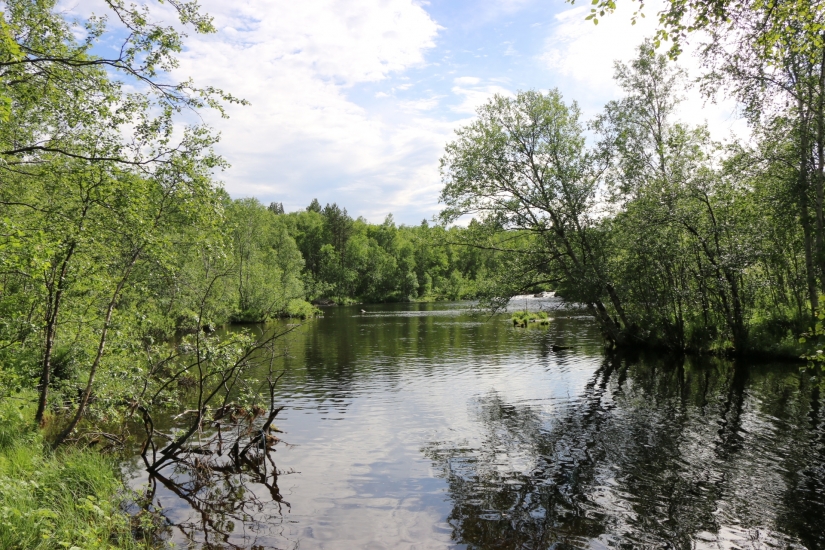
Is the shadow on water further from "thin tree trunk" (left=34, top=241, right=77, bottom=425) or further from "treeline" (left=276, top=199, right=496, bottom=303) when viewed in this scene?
"treeline" (left=276, top=199, right=496, bottom=303)

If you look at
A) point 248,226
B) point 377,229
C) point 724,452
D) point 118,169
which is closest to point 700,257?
point 724,452

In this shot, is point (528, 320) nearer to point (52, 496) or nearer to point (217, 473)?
point (217, 473)

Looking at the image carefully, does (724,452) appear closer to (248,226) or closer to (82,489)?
(82,489)

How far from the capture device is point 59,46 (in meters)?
9.21

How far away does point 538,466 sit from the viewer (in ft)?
41.1

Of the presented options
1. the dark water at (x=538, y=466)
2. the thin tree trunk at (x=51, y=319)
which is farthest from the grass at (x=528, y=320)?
the thin tree trunk at (x=51, y=319)

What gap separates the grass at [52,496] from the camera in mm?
6699

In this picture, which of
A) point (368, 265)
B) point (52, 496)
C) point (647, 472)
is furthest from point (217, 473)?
point (368, 265)

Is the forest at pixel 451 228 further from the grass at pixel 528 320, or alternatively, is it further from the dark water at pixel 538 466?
the grass at pixel 528 320

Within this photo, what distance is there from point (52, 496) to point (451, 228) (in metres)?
24.9

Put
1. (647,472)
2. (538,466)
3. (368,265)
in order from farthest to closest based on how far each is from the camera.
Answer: (368,265) < (538,466) < (647,472)

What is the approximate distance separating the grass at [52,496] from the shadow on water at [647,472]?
229 inches

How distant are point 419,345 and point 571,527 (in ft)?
87.0

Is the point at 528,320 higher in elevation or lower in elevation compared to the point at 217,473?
higher
